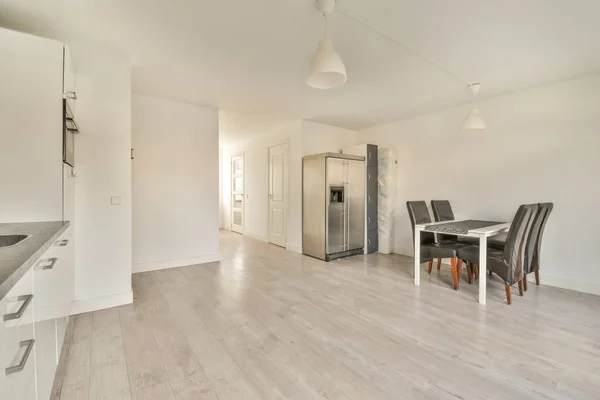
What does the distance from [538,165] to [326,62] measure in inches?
134

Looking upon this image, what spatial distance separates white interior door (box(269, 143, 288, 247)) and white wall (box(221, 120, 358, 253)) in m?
0.16

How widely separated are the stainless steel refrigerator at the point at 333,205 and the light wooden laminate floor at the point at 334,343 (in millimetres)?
1308

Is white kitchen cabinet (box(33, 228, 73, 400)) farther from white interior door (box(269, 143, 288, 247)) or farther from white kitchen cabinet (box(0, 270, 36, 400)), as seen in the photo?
white interior door (box(269, 143, 288, 247))

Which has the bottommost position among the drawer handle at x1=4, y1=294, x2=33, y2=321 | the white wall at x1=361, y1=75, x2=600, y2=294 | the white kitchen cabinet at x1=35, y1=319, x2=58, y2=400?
the white kitchen cabinet at x1=35, y1=319, x2=58, y2=400

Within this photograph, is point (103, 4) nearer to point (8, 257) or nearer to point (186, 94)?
point (186, 94)

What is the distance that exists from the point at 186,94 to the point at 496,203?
15.3ft

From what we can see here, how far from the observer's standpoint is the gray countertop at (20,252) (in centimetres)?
73

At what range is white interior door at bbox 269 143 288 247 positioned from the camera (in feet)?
18.0

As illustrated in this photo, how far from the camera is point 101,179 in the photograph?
8.57 ft

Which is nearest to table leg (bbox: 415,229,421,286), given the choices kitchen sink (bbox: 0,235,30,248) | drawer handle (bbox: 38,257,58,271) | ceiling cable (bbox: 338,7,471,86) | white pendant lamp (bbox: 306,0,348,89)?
ceiling cable (bbox: 338,7,471,86)

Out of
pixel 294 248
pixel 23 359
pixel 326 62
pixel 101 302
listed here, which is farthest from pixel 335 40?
pixel 294 248

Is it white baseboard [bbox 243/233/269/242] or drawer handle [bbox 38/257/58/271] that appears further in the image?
white baseboard [bbox 243/233/269/242]

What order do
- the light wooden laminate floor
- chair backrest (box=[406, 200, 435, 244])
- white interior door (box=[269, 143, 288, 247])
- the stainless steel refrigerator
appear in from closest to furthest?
the light wooden laminate floor, chair backrest (box=[406, 200, 435, 244]), the stainless steel refrigerator, white interior door (box=[269, 143, 288, 247])

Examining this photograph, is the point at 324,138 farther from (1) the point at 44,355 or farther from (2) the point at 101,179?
(1) the point at 44,355
